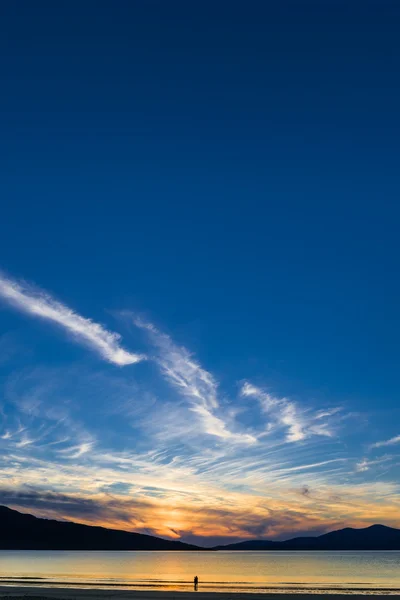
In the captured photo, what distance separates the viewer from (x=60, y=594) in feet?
214

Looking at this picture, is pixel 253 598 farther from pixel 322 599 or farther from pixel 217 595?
pixel 322 599

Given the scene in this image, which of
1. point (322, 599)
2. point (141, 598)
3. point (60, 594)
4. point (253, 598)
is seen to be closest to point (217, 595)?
point (253, 598)

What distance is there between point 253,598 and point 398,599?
18503mm

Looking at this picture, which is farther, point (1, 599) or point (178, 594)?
point (178, 594)

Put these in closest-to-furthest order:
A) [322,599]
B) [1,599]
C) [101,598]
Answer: [1,599]
[101,598]
[322,599]

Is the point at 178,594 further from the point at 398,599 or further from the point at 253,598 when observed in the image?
the point at 398,599

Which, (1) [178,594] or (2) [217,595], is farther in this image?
(1) [178,594]

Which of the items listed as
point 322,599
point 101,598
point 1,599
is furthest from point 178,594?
point 1,599

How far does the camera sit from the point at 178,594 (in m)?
66.4

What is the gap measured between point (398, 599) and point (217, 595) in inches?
848

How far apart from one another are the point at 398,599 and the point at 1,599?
42984 millimetres

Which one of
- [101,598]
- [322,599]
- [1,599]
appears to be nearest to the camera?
[1,599]

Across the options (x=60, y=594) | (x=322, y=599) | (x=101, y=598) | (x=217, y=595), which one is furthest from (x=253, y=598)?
(x=60, y=594)

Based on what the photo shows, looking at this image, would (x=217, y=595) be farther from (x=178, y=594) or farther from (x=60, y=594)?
(x=60, y=594)
